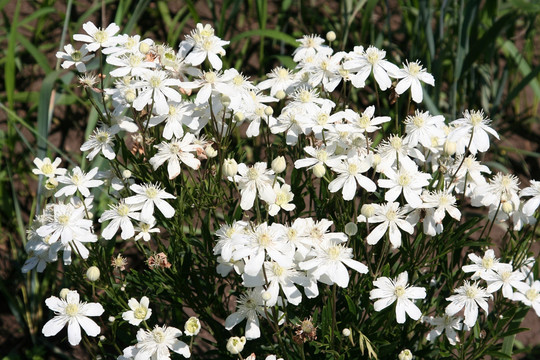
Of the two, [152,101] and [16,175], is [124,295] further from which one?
[16,175]

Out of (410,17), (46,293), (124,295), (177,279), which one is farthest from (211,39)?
(410,17)

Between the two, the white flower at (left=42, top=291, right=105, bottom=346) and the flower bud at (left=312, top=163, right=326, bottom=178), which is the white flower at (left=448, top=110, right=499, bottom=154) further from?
the white flower at (left=42, top=291, right=105, bottom=346)

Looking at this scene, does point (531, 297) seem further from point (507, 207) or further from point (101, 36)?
point (101, 36)

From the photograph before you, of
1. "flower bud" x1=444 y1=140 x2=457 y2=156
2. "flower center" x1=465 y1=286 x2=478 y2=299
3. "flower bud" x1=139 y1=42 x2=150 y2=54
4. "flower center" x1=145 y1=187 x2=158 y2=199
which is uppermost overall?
"flower bud" x1=139 y1=42 x2=150 y2=54

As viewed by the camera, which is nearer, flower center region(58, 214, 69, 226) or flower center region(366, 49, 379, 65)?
flower center region(58, 214, 69, 226)

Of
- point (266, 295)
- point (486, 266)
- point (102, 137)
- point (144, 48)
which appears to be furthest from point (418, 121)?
point (102, 137)

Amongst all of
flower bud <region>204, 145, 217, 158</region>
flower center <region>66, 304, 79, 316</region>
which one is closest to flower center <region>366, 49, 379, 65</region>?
flower bud <region>204, 145, 217, 158</region>

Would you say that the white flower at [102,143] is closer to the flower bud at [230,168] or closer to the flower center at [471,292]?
the flower bud at [230,168]

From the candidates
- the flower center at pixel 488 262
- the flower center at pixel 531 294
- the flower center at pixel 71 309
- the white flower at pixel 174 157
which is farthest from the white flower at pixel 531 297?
the flower center at pixel 71 309
